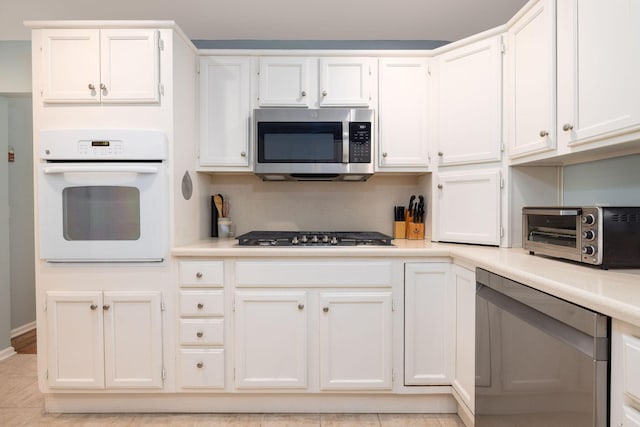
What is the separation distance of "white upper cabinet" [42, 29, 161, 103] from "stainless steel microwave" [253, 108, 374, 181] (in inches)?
26.1

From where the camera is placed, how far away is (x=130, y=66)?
6.79 ft

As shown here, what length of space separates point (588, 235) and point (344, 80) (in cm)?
166

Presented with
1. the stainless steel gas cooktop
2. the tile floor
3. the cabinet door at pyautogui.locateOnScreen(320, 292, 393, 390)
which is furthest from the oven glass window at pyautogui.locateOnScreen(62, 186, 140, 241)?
the cabinet door at pyautogui.locateOnScreen(320, 292, 393, 390)

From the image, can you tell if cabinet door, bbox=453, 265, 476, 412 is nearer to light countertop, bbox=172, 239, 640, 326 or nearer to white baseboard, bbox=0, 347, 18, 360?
light countertop, bbox=172, 239, 640, 326

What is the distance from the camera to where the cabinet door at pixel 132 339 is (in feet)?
6.67

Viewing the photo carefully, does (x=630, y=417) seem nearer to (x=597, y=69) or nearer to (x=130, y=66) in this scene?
(x=597, y=69)

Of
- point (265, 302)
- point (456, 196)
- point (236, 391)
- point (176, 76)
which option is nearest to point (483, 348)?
point (456, 196)

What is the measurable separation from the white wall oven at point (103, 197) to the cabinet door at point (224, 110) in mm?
427

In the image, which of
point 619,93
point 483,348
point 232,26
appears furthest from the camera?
point 232,26

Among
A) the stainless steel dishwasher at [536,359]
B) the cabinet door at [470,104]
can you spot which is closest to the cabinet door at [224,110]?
the cabinet door at [470,104]

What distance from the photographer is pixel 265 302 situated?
205 cm

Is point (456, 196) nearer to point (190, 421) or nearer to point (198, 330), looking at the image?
point (198, 330)

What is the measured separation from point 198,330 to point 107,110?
1.34 meters

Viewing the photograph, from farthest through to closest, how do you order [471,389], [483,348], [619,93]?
[471,389]
[483,348]
[619,93]
